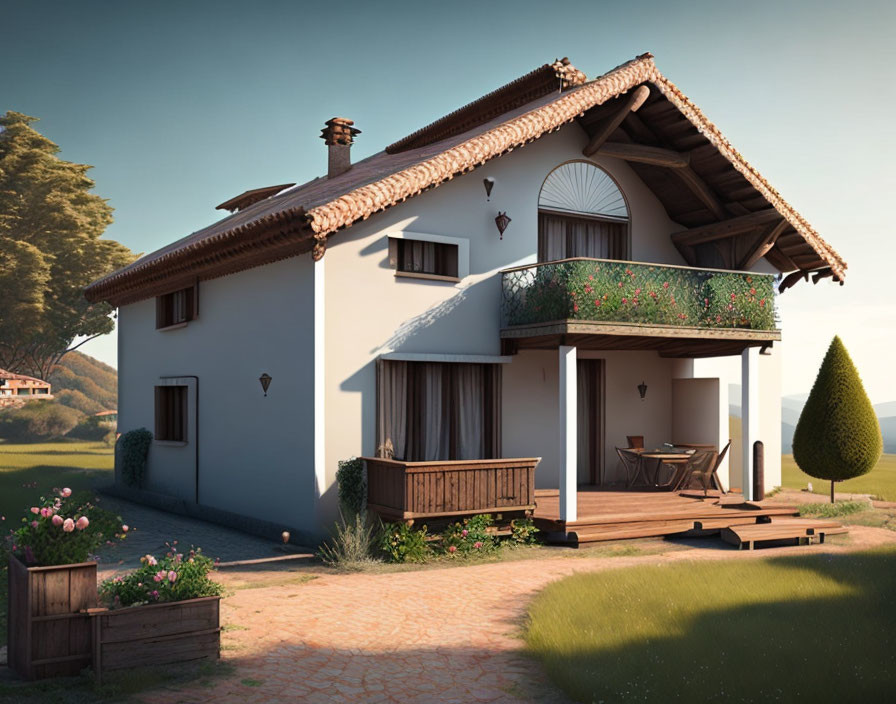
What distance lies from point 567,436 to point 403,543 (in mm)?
3083

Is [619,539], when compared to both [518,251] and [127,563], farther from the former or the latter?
[127,563]

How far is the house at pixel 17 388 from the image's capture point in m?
38.4

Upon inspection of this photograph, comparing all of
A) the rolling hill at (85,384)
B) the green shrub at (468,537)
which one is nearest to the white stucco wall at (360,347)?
the green shrub at (468,537)

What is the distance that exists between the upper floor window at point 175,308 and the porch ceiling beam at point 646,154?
27.1ft

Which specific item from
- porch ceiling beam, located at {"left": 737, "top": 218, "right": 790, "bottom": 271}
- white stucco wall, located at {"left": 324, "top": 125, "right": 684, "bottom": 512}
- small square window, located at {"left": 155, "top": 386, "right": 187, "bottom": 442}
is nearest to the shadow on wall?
white stucco wall, located at {"left": 324, "top": 125, "right": 684, "bottom": 512}

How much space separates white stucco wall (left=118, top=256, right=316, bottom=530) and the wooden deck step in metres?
6.48

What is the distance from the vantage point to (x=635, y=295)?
1435cm

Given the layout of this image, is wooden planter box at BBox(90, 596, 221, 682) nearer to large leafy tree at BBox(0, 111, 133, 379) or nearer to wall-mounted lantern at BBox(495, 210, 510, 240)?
wall-mounted lantern at BBox(495, 210, 510, 240)

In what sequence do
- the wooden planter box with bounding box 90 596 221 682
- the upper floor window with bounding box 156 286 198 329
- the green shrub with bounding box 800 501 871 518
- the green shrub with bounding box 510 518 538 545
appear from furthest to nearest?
the upper floor window with bounding box 156 286 198 329, the green shrub with bounding box 800 501 871 518, the green shrub with bounding box 510 518 538 545, the wooden planter box with bounding box 90 596 221 682

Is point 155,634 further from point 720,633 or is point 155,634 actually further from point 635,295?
point 635,295

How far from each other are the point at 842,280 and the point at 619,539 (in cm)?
872

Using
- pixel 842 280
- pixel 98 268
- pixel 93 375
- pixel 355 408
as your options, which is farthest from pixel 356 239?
pixel 93 375

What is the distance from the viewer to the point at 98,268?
42.2 metres

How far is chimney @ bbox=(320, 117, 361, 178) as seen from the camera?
18.6 m
